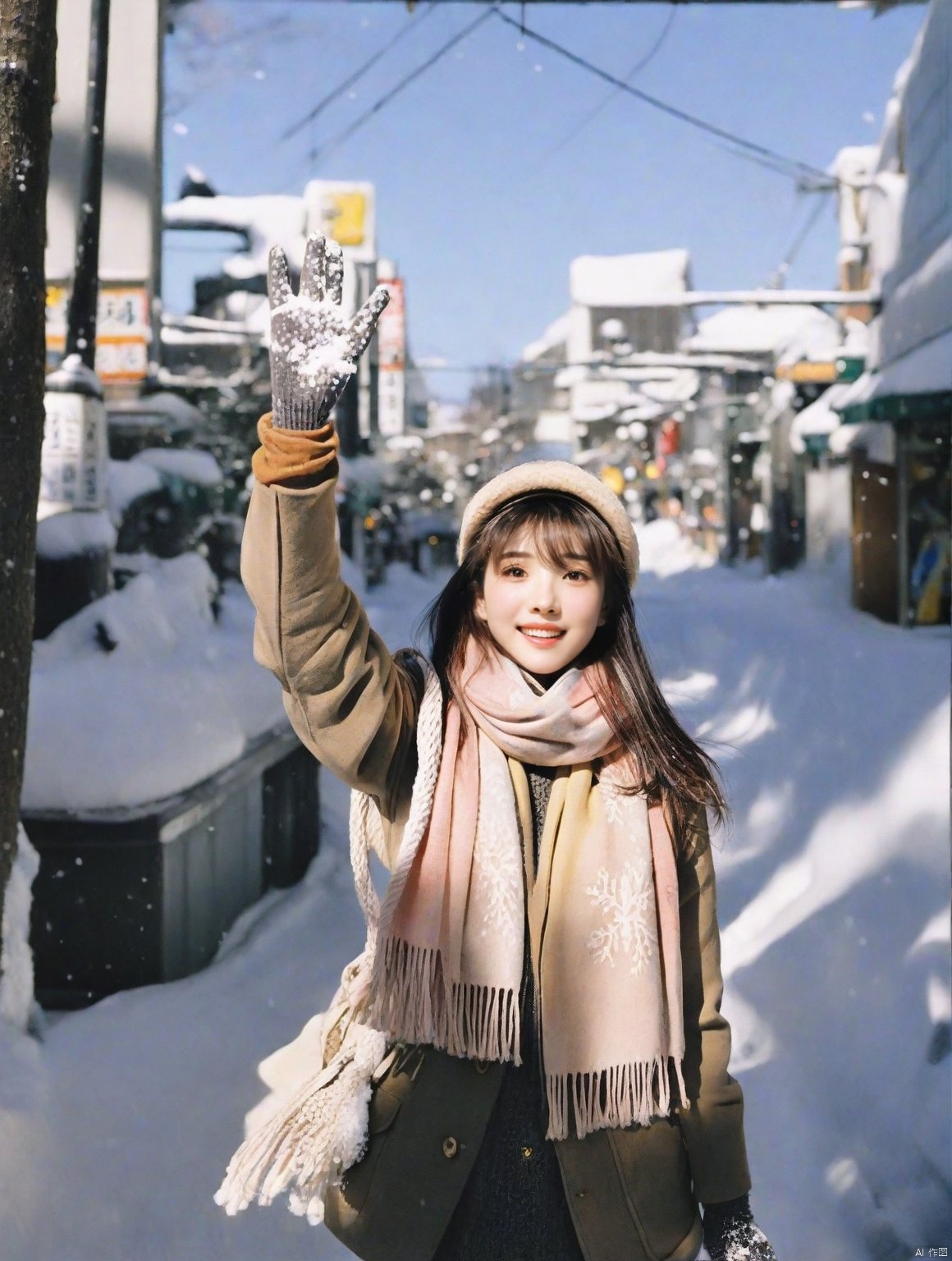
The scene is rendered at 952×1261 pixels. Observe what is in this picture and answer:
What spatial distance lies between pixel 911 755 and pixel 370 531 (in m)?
34.5

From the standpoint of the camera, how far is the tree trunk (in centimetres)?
295

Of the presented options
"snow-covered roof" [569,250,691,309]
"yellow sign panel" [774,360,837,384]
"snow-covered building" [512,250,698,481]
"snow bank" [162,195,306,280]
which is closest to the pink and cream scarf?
"yellow sign panel" [774,360,837,384]

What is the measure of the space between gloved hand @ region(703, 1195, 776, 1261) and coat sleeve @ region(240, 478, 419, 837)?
929 millimetres

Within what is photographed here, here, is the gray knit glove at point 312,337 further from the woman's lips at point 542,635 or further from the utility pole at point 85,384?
the utility pole at point 85,384

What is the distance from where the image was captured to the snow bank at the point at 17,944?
11.2ft

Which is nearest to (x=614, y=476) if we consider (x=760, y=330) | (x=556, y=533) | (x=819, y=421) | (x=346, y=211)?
(x=760, y=330)

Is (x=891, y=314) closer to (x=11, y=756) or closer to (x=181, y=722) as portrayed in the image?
(x=181, y=722)

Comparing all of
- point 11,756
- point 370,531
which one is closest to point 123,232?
point 11,756

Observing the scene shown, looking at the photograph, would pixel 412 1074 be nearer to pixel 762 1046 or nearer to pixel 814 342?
pixel 762 1046

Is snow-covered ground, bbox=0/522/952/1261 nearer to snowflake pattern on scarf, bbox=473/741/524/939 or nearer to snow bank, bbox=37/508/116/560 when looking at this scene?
snowflake pattern on scarf, bbox=473/741/524/939

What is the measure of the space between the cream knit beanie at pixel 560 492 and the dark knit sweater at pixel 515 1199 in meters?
0.92

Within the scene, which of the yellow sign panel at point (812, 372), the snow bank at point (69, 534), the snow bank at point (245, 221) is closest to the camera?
the snow bank at point (69, 534)

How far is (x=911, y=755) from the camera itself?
7207 millimetres

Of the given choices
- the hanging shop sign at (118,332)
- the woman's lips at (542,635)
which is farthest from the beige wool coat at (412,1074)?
the hanging shop sign at (118,332)
